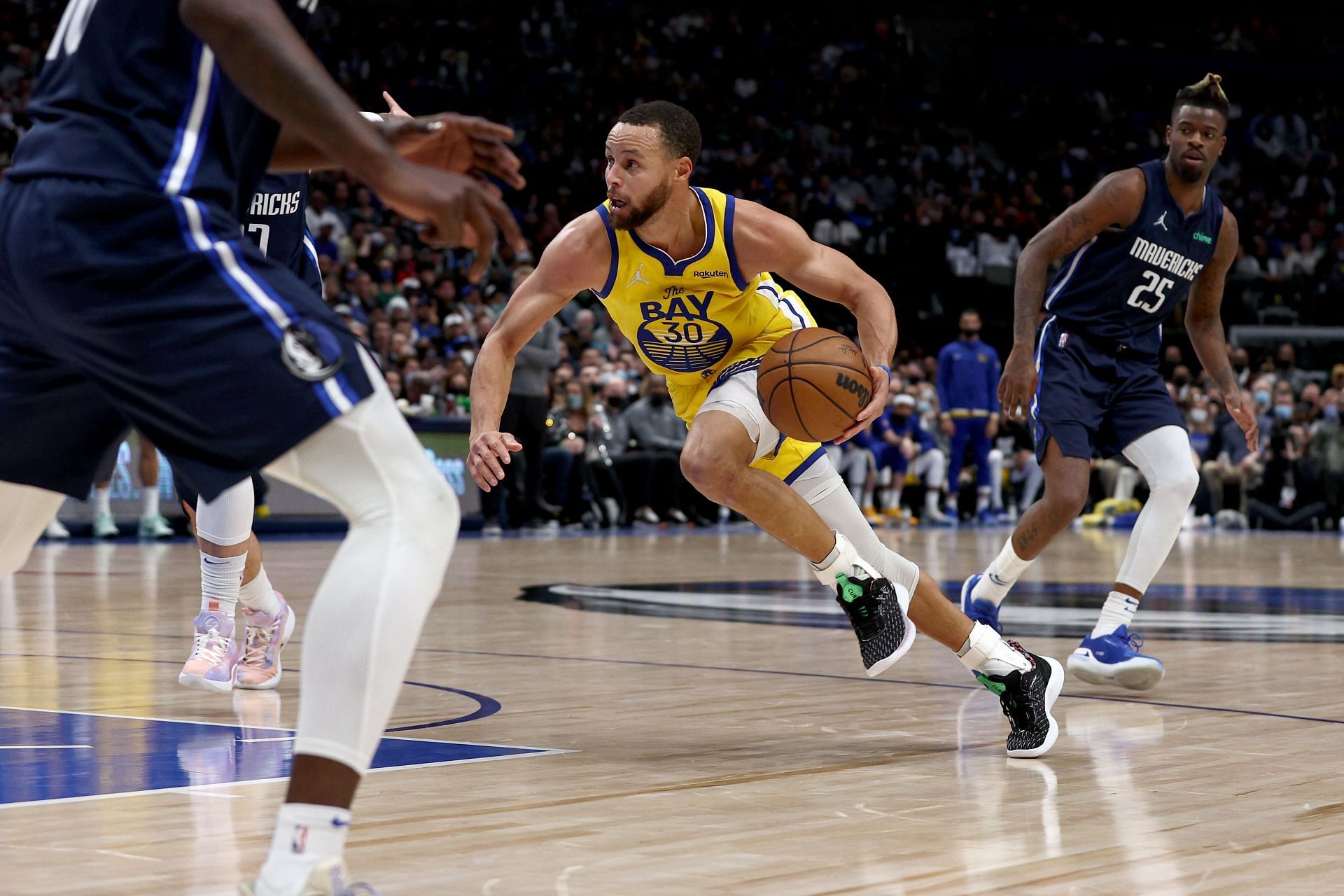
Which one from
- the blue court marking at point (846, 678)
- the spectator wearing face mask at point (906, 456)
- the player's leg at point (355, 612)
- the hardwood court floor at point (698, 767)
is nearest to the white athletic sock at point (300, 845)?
the player's leg at point (355, 612)

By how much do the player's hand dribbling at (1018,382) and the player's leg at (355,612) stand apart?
3.67 metres

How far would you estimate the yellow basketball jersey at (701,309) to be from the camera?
4934 mm

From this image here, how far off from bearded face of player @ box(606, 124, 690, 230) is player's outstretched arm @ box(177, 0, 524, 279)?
88.8 inches

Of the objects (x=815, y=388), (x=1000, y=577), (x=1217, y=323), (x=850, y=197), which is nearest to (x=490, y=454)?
(x=815, y=388)

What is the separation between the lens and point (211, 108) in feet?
8.95

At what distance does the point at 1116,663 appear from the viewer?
579 centimetres

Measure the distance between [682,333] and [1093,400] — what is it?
2040 millimetres

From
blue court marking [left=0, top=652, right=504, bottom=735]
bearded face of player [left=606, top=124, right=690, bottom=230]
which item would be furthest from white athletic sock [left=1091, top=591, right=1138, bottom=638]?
bearded face of player [left=606, top=124, right=690, bottom=230]

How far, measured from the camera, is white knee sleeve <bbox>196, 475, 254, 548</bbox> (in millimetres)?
5402

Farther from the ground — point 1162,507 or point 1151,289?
point 1151,289

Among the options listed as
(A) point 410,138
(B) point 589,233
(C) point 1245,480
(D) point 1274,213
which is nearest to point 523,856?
(A) point 410,138

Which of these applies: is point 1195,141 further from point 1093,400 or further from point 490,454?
point 490,454

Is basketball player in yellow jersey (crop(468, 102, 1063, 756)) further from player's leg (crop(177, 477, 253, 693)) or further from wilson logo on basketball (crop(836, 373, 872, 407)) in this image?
player's leg (crop(177, 477, 253, 693))

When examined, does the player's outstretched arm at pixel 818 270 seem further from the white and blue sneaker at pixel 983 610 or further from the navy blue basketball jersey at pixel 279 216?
the white and blue sneaker at pixel 983 610
